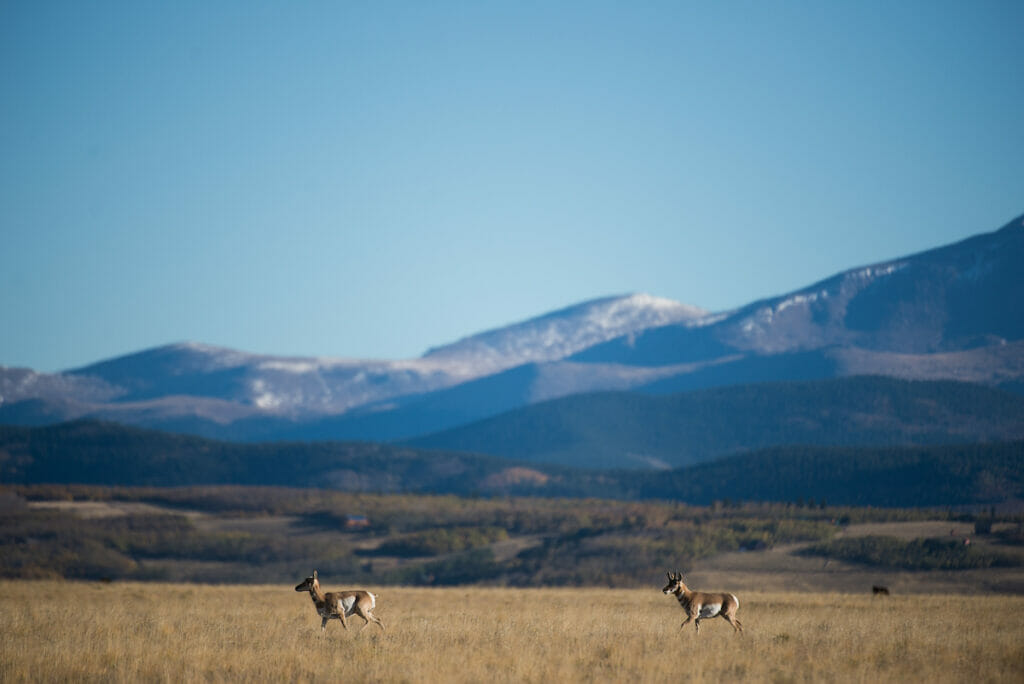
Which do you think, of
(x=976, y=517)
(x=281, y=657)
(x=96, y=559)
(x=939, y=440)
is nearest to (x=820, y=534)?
(x=976, y=517)

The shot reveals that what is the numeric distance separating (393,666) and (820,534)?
52100 millimetres

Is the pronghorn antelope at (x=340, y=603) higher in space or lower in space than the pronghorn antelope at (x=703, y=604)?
higher

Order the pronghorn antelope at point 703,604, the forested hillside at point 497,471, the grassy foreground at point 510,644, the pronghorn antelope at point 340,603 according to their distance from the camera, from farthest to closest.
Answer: the forested hillside at point 497,471
the pronghorn antelope at point 340,603
the pronghorn antelope at point 703,604
the grassy foreground at point 510,644

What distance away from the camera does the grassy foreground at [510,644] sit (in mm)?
18609

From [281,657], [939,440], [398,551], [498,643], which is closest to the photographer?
[281,657]

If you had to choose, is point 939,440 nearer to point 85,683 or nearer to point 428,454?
point 428,454

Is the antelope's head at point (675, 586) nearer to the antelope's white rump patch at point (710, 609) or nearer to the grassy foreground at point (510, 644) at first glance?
the antelope's white rump patch at point (710, 609)

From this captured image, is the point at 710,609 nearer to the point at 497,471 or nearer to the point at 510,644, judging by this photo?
the point at 510,644

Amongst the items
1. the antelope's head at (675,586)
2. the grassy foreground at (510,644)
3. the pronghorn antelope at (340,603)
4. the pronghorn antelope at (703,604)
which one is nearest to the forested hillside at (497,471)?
the grassy foreground at (510,644)

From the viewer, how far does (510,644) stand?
2175 centimetres

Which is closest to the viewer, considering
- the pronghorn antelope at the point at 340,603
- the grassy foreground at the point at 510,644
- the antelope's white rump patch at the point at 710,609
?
the grassy foreground at the point at 510,644

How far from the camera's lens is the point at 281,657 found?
20.0 meters

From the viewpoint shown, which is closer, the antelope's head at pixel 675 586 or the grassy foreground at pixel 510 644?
the grassy foreground at pixel 510 644

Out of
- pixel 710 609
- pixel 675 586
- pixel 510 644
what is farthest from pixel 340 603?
pixel 710 609
